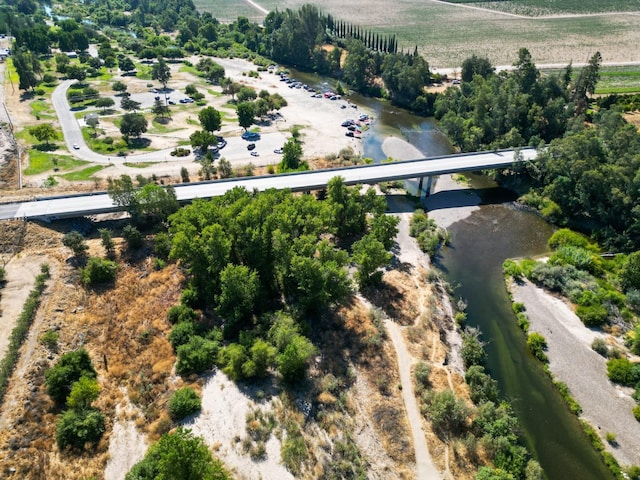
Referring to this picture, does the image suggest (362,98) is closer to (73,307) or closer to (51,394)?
(73,307)

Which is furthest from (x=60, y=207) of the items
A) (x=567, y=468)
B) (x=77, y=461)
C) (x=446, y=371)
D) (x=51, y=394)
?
(x=567, y=468)

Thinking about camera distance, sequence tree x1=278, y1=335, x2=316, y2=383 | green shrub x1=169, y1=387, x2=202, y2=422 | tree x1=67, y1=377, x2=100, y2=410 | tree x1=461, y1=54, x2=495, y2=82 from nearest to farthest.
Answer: tree x1=67, y1=377, x2=100, y2=410 < green shrub x1=169, y1=387, x2=202, y2=422 < tree x1=278, y1=335, x2=316, y2=383 < tree x1=461, y1=54, x2=495, y2=82

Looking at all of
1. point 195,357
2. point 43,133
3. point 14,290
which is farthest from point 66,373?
point 43,133

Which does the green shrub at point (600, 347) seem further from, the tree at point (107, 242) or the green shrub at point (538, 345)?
the tree at point (107, 242)

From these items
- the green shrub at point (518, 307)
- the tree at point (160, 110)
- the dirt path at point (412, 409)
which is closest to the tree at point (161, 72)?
the tree at point (160, 110)

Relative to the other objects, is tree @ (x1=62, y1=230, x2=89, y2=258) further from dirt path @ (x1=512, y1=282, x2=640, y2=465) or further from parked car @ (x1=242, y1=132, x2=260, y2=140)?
dirt path @ (x1=512, y1=282, x2=640, y2=465)

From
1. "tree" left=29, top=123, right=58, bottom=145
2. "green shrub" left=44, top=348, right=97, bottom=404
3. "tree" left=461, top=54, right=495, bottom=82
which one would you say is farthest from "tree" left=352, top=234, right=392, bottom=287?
"tree" left=461, top=54, right=495, bottom=82

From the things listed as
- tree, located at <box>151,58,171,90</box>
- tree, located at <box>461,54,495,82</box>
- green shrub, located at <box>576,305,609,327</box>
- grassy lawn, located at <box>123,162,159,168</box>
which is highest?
tree, located at <box>461,54,495,82</box>

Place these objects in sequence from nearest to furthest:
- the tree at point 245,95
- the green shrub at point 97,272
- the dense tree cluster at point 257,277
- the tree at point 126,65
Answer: the dense tree cluster at point 257,277 < the green shrub at point 97,272 < the tree at point 245,95 < the tree at point 126,65
